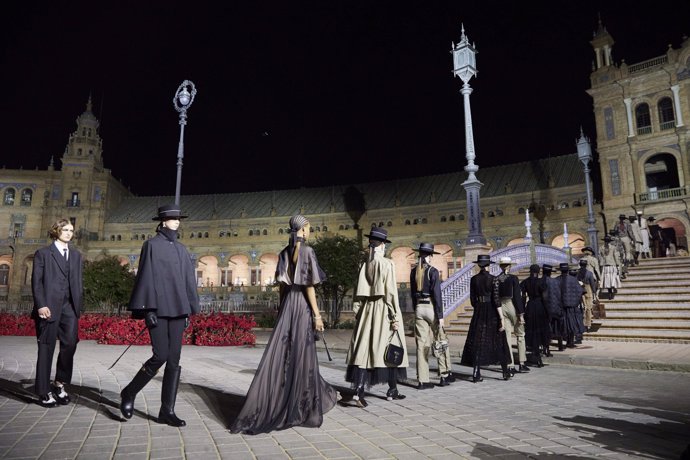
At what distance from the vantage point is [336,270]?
2522 cm

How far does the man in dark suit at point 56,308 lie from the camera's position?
194 inches

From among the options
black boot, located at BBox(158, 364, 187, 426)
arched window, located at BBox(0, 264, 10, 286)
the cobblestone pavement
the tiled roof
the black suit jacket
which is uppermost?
the tiled roof

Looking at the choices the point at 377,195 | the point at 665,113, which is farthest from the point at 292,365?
the point at 377,195

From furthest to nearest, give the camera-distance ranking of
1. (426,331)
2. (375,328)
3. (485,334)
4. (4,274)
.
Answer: (4,274), (485,334), (426,331), (375,328)

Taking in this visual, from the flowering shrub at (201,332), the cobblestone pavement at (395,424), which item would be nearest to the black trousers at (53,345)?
the cobblestone pavement at (395,424)

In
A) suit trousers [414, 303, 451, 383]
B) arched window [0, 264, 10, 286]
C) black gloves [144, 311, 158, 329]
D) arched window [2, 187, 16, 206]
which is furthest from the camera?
arched window [2, 187, 16, 206]

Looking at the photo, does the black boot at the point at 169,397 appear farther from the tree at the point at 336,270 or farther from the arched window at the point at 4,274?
the arched window at the point at 4,274

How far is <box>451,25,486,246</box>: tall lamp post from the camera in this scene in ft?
53.0

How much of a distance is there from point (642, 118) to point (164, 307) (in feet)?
136

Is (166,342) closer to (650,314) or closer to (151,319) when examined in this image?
(151,319)

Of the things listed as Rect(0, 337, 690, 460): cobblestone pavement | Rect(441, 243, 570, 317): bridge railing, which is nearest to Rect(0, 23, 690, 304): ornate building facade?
Rect(441, 243, 570, 317): bridge railing

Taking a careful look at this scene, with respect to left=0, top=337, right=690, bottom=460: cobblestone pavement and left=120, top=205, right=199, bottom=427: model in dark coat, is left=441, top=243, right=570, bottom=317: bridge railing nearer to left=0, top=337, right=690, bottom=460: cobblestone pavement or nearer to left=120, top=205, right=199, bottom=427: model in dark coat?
left=0, top=337, right=690, bottom=460: cobblestone pavement

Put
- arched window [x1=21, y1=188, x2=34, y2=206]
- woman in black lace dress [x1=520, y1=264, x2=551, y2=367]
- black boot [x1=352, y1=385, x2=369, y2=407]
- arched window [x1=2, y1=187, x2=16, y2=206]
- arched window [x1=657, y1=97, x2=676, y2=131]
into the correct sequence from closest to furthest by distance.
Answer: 1. black boot [x1=352, y1=385, x2=369, y2=407]
2. woman in black lace dress [x1=520, y1=264, x2=551, y2=367]
3. arched window [x1=657, y1=97, x2=676, y2=131]
4. arched window [x1=2, y1=187, x2=16, y2=206]
5. arched window [x1=21, y1=188, x2=34, y2=206]

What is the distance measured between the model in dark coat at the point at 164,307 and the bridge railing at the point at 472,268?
998cm
